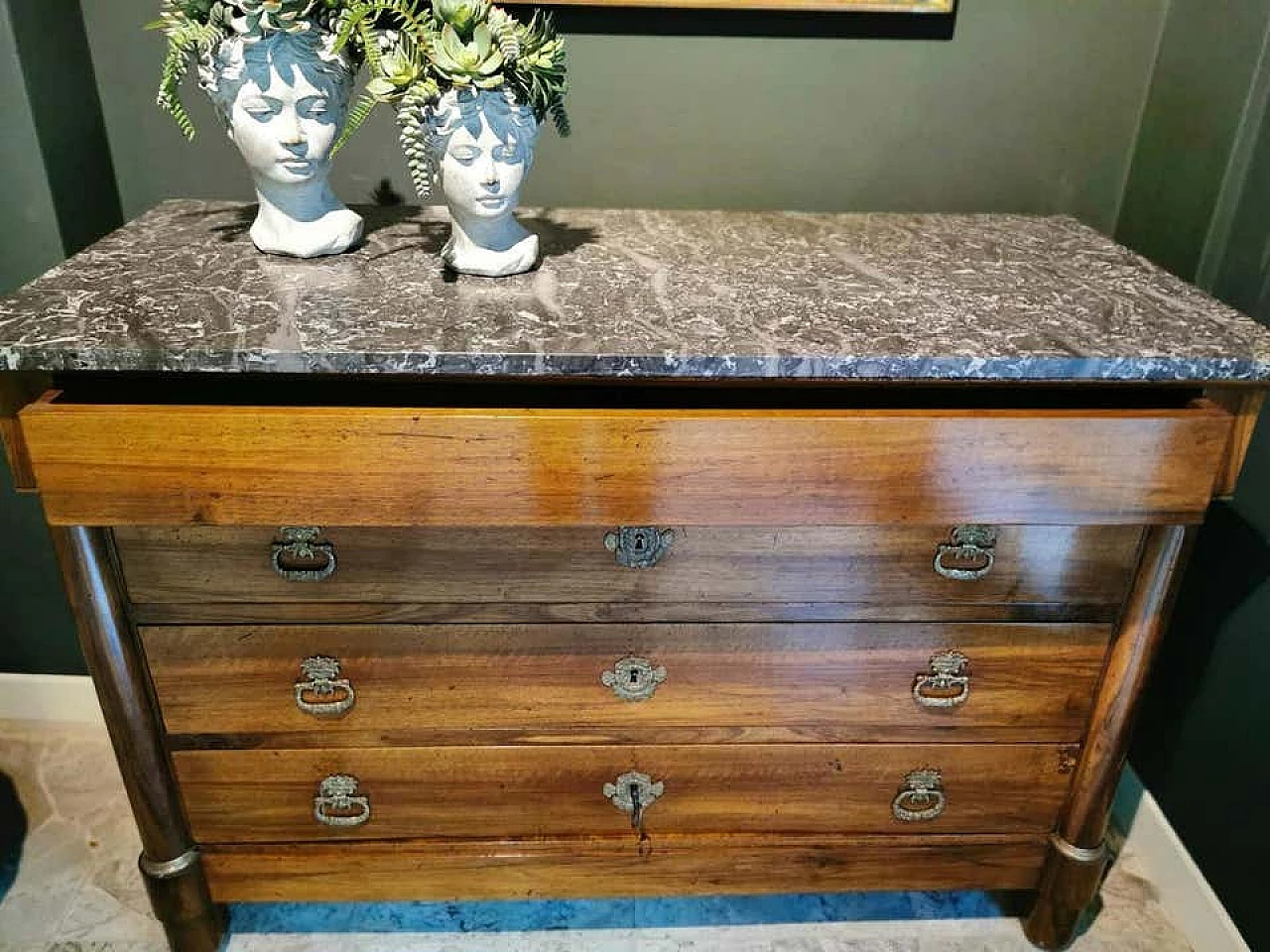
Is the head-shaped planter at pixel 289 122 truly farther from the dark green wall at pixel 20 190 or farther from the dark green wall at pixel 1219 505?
the dark green wall at pixel 1219 505

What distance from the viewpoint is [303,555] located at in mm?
1120

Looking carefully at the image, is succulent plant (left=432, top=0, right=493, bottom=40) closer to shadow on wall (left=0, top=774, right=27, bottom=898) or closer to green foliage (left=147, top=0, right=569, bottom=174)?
green foliage (left=147, top=0, right=569, bottom=174)

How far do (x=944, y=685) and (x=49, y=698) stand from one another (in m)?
1.57

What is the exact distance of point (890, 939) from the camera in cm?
148

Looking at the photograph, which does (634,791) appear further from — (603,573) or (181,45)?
(181,45)

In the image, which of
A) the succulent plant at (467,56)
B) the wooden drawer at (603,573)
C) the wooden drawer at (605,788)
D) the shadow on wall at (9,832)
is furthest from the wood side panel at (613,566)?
the shadow on wall at (9,832)

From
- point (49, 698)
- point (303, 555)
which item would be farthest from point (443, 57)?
point (49, 698)

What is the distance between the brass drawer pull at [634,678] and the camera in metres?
1.22

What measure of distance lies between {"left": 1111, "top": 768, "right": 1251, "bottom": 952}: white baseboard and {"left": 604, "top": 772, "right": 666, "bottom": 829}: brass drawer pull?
841 millimetres

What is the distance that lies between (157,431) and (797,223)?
932 millimetres

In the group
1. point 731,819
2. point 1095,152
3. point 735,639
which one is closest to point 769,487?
point 735,639

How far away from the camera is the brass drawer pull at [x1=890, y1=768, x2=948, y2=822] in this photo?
131 cm

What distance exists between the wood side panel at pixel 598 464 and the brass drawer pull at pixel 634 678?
0.23m

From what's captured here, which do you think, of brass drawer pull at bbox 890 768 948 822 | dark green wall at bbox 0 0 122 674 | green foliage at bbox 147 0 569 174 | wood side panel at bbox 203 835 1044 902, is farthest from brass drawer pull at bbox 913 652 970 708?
dark green wall at bbox 0 0 122 674
